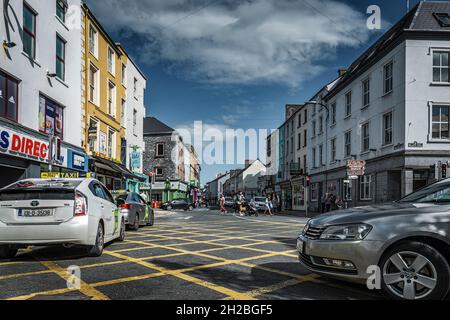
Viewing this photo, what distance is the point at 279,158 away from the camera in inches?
2344

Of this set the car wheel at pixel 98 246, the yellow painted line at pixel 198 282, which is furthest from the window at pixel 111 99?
the yellow painted line at pixel 198 282

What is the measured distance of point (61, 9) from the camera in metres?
19.5

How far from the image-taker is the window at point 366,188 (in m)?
26.1

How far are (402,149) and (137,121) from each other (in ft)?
71.5

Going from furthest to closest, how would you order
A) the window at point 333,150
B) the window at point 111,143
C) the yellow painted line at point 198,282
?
the window at point 333,150 < the window at point 111,143 < the yellow painted line at point 198,282

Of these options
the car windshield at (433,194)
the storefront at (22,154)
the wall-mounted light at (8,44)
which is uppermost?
the wall-mounted light at (8,44)

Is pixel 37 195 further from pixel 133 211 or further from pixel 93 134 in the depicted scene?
pixel 93 134

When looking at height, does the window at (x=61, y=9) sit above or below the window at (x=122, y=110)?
above

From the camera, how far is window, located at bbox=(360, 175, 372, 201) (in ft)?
85.6

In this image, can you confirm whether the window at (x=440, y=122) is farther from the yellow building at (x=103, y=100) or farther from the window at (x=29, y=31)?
the window at (x=29, y=31)

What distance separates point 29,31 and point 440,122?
21470 mm

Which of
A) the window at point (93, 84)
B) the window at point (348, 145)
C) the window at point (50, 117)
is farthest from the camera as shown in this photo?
the window at point (348, 145)
